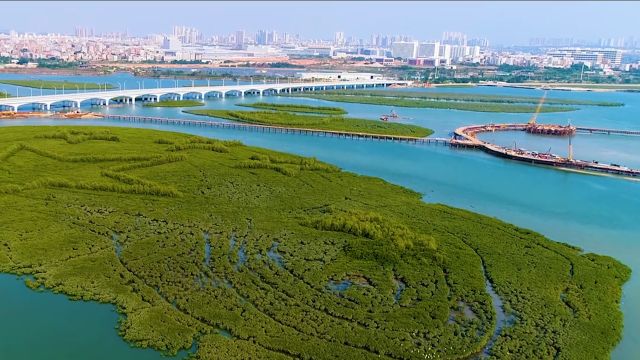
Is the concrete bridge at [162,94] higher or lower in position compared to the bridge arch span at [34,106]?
higher

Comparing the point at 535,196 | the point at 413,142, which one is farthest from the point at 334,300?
the point at 413,142

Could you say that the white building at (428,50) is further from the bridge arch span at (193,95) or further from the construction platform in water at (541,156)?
the construction platform in water at (541,156)

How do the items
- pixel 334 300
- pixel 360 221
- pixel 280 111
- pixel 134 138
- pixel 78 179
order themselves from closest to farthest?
pixel 334 300 < pixel 360 221 < pixel 78 179 < pixel 134 138 < pixel 280 111

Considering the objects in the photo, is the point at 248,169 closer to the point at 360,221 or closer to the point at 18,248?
the point at 360,221

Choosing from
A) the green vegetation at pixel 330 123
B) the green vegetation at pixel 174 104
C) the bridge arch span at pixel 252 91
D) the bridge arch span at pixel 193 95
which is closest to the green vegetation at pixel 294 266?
the green vegetation at pixel 330 123

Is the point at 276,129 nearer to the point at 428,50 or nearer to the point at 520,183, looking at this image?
the point at 520,183

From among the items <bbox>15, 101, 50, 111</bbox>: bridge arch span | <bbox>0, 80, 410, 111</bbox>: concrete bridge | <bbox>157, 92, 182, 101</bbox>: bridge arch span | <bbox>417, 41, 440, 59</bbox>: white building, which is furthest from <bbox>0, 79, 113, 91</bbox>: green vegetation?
<bbox>417, 41, 440, 59</bbox>: white building

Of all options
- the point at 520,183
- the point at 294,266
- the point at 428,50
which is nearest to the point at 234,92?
the point at 520,183
